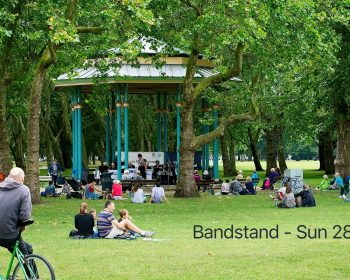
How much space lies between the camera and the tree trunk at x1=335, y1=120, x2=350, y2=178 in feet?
134

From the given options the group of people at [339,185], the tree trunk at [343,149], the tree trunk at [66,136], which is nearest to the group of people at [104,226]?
the group of people at [339,185]

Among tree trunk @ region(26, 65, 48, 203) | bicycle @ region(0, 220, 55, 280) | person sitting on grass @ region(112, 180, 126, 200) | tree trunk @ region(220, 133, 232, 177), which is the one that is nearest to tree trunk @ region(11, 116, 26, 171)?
tree trunk @ region(220, 133, 232, 177)

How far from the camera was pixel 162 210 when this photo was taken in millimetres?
27891

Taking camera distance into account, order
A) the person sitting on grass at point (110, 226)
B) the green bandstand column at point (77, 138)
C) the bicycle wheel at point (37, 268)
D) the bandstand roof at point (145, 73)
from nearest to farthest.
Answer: the bicycle wheel at point (37, 268) < the person sitting on grass at point (110, 226) < the bandstand roof at point (145, 73) < the green bandstand column at point (77, 138)

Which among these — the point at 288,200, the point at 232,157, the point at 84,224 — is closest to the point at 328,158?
the point at 232,157

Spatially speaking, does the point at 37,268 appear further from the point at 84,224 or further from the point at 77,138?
the point at 77,138

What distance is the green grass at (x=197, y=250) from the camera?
43.3ft

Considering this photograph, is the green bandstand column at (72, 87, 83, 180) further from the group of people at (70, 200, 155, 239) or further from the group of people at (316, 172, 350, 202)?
the group of people at (70, 200, 155, 239)

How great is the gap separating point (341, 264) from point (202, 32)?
18.5 m

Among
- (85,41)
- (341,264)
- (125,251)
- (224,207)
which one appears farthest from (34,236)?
(85,41)

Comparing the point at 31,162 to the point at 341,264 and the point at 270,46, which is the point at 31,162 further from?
the point at 341,264

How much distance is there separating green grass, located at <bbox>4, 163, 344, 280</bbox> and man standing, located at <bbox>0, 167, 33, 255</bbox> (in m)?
2.12

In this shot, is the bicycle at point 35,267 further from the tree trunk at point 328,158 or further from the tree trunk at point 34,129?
the tree trunk at point 328,158

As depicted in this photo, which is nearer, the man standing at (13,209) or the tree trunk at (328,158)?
the man standing at (13,209)
